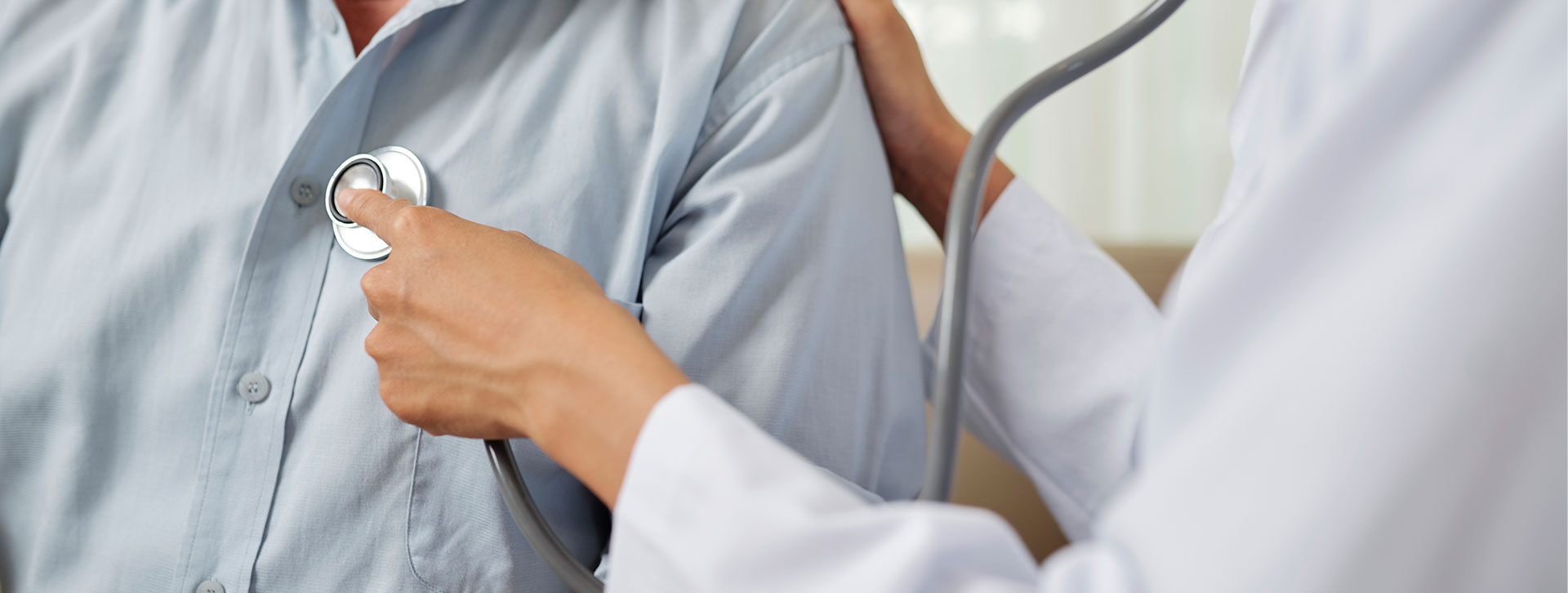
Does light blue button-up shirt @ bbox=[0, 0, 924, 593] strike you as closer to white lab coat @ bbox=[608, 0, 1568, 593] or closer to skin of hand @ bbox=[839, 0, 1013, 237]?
skin of hand @ bbox=[839, 0, 1013, 237]

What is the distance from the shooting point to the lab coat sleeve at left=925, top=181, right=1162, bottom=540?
0.77m

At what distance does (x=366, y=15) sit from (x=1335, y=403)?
75 centimetres

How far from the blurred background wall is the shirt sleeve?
104cm

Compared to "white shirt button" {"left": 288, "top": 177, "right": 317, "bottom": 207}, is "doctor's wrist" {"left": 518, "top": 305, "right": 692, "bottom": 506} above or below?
below

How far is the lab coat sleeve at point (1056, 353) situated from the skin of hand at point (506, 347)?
0.37 metres

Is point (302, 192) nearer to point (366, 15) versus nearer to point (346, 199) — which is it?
point (346, 199)

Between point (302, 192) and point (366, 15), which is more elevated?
point (366, 15)

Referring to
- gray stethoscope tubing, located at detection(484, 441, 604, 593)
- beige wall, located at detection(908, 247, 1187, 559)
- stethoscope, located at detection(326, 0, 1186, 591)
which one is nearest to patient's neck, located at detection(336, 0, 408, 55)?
stethoscope, located at detection(326, 0, 1186, 591)

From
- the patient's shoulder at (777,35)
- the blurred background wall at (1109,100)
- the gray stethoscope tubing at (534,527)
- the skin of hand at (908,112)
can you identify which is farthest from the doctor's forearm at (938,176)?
the blurred background wall at (1109,100)

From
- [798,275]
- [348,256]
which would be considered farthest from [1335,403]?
[348,256]

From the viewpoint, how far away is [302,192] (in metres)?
0.69

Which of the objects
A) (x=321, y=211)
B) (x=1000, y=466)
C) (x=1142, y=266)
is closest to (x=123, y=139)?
(x=321, y=211)

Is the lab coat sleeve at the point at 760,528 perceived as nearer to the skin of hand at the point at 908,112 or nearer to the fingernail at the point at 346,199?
the fingernail at the point at 346,199

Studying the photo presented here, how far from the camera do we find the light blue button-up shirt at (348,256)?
0.65 metres
